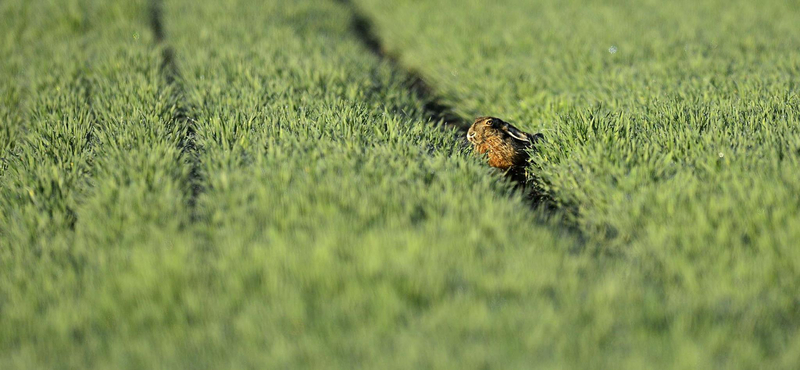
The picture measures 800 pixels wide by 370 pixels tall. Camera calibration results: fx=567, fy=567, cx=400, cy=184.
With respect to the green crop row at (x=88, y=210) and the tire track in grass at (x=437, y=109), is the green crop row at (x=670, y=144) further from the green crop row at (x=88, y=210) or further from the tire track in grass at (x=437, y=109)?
the green crop row at (x=88, y=210)

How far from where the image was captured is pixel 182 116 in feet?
14.0

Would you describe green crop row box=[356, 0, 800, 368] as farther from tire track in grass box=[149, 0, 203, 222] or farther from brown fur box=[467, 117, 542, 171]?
tire track in grass box=[149, 0, 203, 222]

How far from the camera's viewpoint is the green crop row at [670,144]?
Answer: 6.34ft

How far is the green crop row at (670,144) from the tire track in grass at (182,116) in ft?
6.41

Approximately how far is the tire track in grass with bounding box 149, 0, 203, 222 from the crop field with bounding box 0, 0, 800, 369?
40 mm

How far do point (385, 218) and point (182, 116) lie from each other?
2.42 meters

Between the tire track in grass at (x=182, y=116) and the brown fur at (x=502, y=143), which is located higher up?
the brown fur at (x=502, y=143)

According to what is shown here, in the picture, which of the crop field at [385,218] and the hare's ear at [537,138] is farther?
the hare's ear at [537,138]

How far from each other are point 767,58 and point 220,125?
Result: 4811 millimetres

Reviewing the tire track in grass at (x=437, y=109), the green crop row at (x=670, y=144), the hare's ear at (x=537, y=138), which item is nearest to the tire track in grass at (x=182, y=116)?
the tire track in grass at (x=437, y=109)

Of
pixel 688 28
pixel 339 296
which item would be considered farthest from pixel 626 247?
pixel 688 28

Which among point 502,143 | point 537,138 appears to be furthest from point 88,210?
point 537,138

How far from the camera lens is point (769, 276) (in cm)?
216

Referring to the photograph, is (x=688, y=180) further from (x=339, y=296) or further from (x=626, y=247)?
(x=339, y=296)
